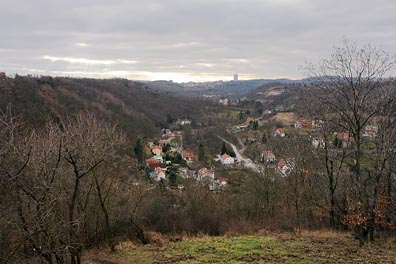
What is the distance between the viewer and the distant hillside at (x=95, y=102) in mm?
49281

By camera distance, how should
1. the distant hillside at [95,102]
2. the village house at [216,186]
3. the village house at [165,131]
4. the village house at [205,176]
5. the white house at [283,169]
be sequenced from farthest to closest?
the village house at [165,131] < the distant hillside at [95,102] < the village house at [205,176] < the village house at [216,186] < the white house at [283,169]

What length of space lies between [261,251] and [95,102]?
62.5 m

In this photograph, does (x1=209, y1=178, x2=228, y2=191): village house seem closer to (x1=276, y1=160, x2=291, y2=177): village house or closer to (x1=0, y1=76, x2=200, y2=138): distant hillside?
(x1=276, y1=160, x2=291, y2=177): village house

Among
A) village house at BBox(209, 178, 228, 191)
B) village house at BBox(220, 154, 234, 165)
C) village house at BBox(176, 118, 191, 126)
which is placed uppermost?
village house at BBox(176, 118, 191, 126)

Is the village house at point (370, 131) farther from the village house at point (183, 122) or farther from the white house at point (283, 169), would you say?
the village house at point (183, 122)

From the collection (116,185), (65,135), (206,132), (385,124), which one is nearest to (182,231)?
(116,185)

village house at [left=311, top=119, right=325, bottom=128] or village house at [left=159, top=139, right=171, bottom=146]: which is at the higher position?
village house at [left=311, top=119, right=325, bottom=128]

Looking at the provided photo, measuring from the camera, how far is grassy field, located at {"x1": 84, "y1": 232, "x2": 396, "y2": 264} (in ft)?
26.9

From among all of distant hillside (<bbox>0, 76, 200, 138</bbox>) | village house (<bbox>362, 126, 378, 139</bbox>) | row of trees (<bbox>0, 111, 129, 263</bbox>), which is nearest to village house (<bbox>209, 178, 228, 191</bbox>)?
village house (<bbox>362, 126, 378, 139</bbox>)

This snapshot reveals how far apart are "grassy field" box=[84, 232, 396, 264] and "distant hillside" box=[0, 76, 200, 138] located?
20.3 meters

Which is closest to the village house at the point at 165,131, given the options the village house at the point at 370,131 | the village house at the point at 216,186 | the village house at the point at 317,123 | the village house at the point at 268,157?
the village house at the point at 216,186

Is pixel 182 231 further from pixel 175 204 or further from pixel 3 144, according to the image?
pixel 3 144

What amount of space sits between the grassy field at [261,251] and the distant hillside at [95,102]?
2030cm

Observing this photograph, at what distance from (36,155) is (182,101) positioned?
10413 centimetres
